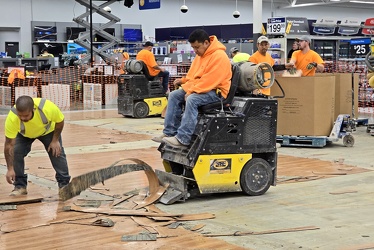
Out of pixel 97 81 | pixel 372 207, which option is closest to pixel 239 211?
pixel 372 207

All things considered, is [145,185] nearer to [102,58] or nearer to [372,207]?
[372,207]

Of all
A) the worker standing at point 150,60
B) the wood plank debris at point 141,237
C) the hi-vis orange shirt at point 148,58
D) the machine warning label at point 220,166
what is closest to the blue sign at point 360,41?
the worker standing at point 150,60

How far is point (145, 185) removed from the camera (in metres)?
8.16

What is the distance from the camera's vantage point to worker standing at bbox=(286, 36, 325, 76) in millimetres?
11961

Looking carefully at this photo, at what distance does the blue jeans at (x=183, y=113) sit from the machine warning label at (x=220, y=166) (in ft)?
1.18

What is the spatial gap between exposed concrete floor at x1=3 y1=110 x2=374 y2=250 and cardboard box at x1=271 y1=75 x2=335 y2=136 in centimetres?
205

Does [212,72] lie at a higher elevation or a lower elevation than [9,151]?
higher

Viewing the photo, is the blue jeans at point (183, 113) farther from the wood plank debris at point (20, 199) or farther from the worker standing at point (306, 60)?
the worker standing at point (306, 60)

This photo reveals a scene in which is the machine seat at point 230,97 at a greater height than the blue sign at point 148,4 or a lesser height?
lesser

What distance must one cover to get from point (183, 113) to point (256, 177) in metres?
1.11

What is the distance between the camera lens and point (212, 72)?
7262 mm

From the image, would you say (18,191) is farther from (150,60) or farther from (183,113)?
(150,60)

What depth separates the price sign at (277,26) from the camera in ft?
67.4

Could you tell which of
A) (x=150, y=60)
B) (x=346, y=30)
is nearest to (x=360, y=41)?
(x=346, y=30)
